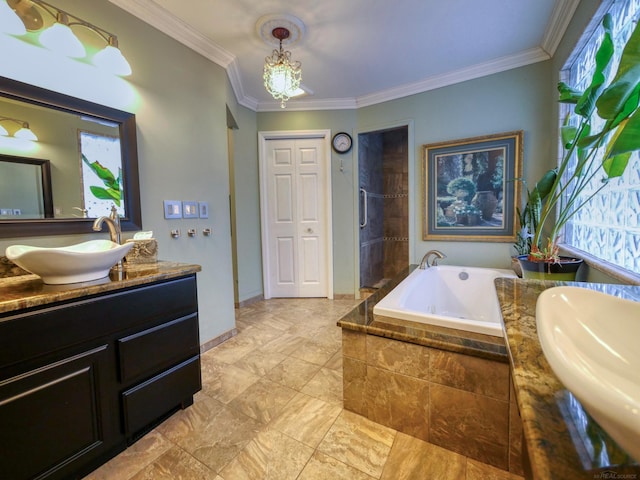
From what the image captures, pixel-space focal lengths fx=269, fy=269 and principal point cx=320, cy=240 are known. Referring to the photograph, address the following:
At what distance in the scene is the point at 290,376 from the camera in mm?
1836

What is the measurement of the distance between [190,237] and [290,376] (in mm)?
1265

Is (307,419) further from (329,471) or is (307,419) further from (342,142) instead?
(342,142)

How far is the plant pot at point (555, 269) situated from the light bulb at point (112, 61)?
2756 millimetres

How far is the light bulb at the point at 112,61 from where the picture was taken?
1544 mm

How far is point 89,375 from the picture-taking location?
3.61 ft

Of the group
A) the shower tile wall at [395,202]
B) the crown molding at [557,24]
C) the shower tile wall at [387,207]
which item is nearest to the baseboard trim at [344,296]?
the shower tile wall at [387,207]

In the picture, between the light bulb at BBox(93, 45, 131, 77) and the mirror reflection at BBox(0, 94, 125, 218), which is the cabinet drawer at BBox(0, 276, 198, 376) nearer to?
the mirror reflection at BBox(0, 94, 125, 218)

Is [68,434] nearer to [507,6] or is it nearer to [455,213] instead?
[455,213]

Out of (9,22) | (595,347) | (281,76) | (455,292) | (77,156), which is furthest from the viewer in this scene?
(455,292)

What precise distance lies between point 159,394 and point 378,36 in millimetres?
2805

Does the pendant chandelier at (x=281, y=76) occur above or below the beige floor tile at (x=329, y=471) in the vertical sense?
above

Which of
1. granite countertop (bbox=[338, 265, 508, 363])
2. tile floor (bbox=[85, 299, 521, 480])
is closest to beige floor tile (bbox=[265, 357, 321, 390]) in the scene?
tile floor (bbox=[85, 299, 521, 480])

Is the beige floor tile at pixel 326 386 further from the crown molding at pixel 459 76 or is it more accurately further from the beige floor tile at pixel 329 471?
the crown molding at pixel 459 76

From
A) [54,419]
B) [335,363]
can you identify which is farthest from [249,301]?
[54,419]
